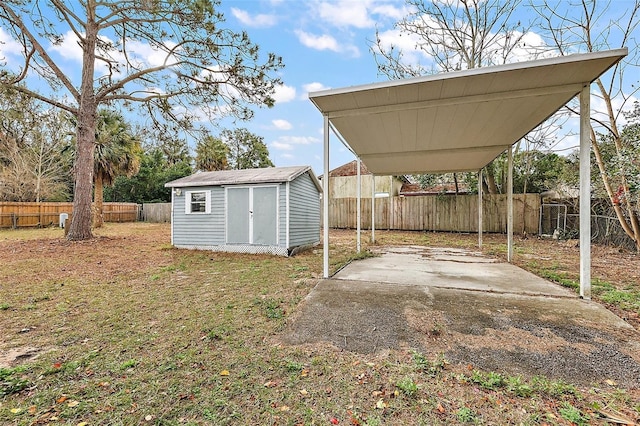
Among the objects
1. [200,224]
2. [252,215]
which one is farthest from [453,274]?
[200,224]

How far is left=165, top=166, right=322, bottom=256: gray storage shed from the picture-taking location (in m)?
7.76

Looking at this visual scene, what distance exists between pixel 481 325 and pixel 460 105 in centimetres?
306

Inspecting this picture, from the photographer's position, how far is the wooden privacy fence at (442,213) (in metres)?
11.9

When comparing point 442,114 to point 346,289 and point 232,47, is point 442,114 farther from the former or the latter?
point 232,47

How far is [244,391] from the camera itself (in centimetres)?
193

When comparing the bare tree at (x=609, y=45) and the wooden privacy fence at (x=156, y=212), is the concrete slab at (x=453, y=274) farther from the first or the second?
the wooden privacy fence at (x=156, y=212)

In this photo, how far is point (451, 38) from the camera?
10.7 m

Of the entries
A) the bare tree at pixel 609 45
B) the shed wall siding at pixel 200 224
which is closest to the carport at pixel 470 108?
the bare tree at pixel 609 45

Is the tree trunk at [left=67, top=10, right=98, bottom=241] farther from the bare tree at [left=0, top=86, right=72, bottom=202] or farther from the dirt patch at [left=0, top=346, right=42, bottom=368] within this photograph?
the dirt patch at [left=0, top=346, right=42, bottom=368]

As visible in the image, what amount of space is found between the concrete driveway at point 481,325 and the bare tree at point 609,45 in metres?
4.46

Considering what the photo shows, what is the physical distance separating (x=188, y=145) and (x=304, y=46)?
546 centimetres

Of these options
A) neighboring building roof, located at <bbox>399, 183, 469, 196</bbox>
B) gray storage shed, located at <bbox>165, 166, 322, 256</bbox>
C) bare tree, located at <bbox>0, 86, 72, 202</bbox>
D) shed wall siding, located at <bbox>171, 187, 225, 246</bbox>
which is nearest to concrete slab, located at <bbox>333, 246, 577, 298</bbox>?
gray storage shed, located at <bbox>165, 166, 322, 256</bbox>

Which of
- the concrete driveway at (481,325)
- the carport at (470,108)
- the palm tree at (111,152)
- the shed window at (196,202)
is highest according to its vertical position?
the palm tree at (111,152)

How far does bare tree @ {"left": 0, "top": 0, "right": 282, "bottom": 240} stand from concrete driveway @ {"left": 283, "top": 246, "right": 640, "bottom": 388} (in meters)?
7.51
